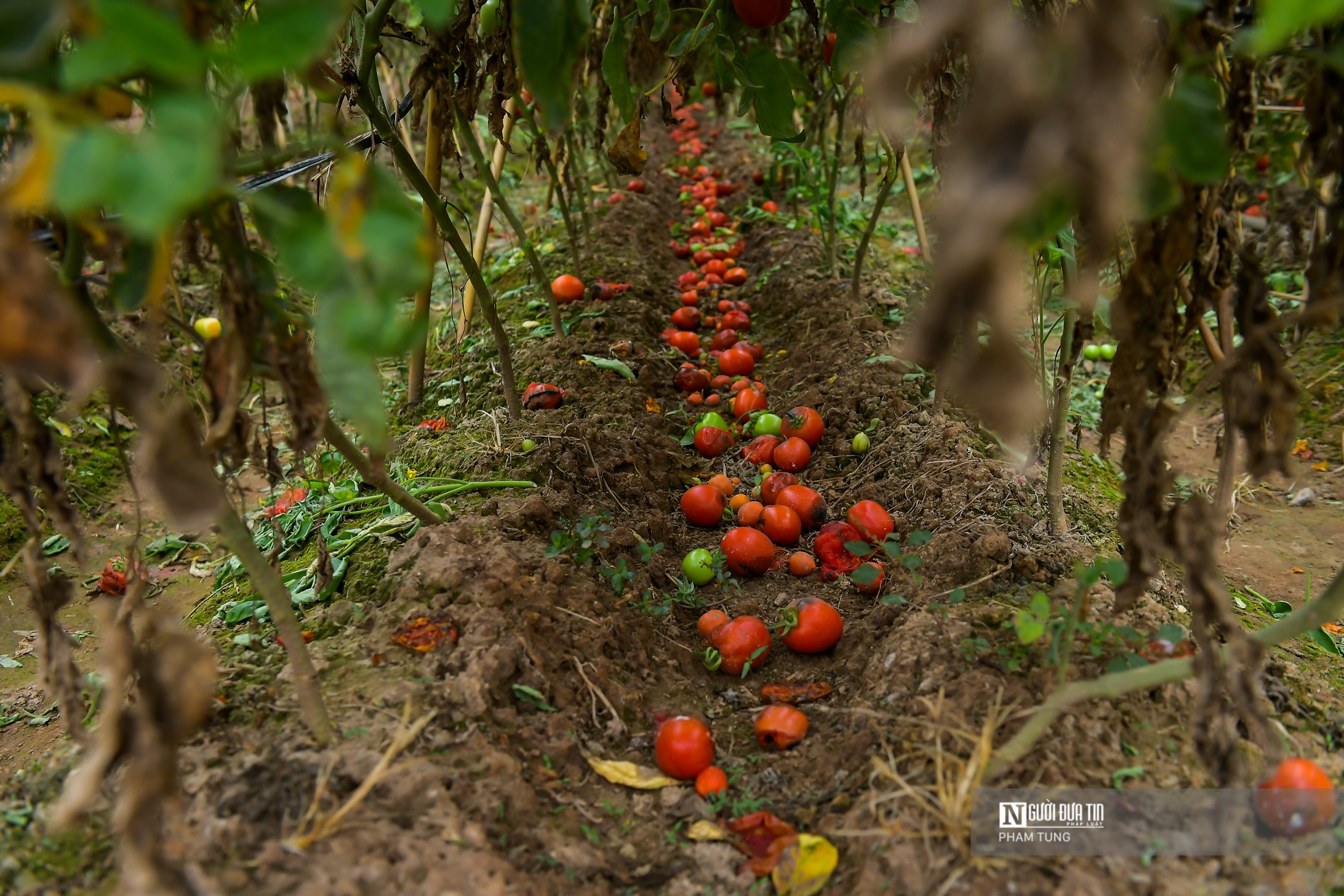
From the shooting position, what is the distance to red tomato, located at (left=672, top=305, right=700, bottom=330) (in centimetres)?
352

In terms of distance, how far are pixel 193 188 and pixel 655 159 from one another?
567 cm

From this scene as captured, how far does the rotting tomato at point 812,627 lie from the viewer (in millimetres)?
1881

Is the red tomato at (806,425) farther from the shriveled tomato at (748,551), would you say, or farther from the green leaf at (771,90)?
the green leaf at (771,90)

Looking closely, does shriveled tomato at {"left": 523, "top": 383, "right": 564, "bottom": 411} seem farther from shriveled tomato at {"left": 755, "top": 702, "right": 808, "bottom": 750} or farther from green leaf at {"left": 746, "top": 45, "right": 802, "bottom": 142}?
shriveled tomato at {"left": 755, "top": 702, "right": 808, "bottom": 750}

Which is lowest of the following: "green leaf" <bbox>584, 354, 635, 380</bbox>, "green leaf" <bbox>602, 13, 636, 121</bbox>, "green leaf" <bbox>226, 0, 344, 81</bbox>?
"green leaf" <bbox>226, 0, 344, 81</bbox>

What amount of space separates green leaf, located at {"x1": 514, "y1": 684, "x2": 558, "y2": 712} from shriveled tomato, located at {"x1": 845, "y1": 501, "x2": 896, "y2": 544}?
3.16 feet

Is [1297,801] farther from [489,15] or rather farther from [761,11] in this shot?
[489,15]

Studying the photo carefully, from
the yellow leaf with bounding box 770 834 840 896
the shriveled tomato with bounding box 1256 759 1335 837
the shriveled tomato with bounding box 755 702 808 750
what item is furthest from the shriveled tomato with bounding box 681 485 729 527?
the shriveled tomato with bounding box 1256 759 1335 837

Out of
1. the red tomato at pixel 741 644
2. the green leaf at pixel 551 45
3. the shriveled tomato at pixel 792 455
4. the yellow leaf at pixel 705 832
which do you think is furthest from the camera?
the shriveled tomato at pixel 792 455

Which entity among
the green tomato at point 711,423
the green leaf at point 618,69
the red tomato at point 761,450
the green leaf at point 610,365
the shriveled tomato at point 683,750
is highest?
the green leaf at point 618,69

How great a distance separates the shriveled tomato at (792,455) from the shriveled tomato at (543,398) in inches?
29.4

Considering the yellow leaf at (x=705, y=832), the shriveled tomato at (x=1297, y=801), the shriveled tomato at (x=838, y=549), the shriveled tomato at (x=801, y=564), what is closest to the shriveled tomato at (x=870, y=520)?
the shriveled tomato at (x=838, y=549)

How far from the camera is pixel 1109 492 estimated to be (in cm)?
258

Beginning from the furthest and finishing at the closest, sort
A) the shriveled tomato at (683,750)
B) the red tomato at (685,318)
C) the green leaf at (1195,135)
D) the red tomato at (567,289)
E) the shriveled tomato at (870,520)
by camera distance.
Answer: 1. the red tomato at (685,318)
2. the red tomato at (567,289)
3. the shriveled tomato at (870,520)
4. the shriveled tomato at (683,750)
5. the green leaf at (1195,135)
